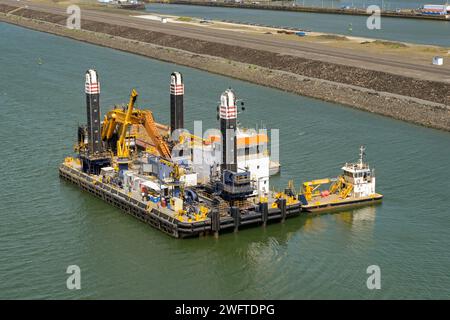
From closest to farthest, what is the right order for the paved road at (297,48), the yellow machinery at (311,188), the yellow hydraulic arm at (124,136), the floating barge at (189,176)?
1. the floating barge at (189,176)
2. the yellow machinery at (311,188)
3. the yellow hydraulic arm at (124,136)
4. the paved road at (297,48)

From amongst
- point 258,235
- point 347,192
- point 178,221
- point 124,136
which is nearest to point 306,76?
point 124,136

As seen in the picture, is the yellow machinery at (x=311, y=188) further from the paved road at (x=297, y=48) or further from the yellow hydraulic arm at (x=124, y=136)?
the paved road at (x=297, y=48)

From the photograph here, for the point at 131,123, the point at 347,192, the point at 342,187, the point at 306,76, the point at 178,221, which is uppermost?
the point at 306,76

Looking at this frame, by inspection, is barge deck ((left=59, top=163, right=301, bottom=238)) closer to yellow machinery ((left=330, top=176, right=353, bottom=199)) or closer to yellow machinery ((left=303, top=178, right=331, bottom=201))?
yellow machinery ((left=303, top=178, right=331, bottom=201))

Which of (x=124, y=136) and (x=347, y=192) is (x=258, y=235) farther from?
(x=124, y=136)

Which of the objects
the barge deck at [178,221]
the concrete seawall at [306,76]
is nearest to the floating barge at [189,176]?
the barge deck at [178,221]

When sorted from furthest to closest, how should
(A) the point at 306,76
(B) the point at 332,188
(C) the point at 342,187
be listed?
(A) the point at 306,76
(B) the point at 332,188
(C) the point at 342,187

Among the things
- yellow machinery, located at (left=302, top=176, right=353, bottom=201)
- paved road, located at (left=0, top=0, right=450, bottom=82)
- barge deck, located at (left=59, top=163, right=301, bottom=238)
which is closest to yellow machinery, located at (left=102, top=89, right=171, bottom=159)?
barge deck, located at (left=59, top=163, right=301, bottom=238)
